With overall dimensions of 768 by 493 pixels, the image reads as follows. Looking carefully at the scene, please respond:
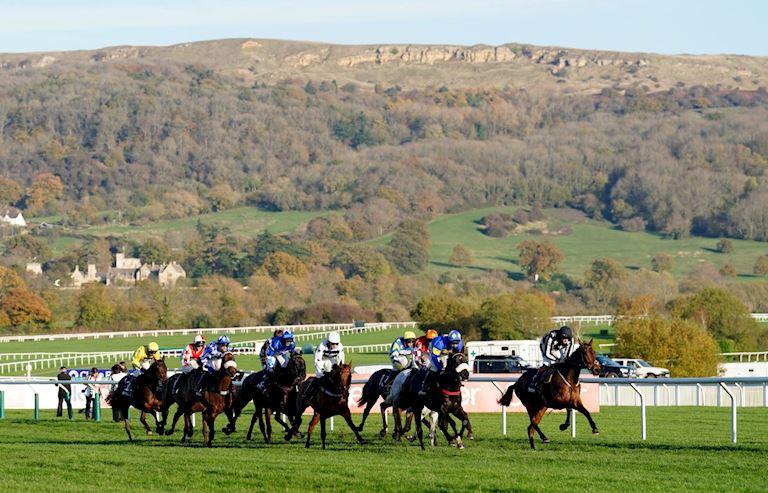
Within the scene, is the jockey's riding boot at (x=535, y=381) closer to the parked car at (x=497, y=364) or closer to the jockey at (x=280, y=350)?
the jockey at (x=280, y=350)

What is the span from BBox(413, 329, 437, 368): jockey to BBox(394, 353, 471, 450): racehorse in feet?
3.39

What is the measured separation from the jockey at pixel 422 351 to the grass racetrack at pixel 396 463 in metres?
1.18

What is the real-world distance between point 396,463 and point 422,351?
405 centimetres

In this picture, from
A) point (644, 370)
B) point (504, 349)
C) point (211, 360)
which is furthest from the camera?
point (504, 349)

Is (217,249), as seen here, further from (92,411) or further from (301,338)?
(92,411)

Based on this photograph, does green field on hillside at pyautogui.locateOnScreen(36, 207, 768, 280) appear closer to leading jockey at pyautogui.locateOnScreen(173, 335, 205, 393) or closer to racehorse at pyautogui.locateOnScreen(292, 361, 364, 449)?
leading jockey at pyautogui.locateOnScreen(173, 335, 205, 393)

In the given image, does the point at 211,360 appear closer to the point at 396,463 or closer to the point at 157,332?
the point at 396,463

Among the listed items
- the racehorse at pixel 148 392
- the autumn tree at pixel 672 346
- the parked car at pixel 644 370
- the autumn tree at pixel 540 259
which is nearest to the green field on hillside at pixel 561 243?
the autumn tree at pixel 540 259

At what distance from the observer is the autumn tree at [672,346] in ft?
182

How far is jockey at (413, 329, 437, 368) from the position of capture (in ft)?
75.0

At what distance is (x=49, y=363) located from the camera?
63.3 m

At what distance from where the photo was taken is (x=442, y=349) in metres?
21.5

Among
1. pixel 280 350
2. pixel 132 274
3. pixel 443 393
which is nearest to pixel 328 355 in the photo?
pixel 280 350

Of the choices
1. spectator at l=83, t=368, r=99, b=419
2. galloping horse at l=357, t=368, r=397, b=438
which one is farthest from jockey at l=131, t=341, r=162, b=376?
spectator at l=83, t=368, r=99, b=419
